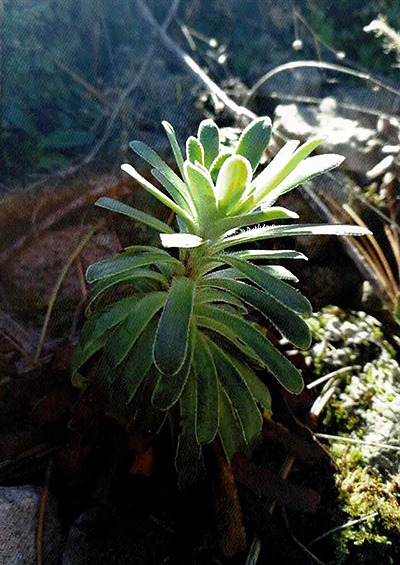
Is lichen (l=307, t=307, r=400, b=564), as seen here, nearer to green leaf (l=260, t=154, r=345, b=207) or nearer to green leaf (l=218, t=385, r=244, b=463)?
green leaf (l=218, t=385, r=244, b=463)

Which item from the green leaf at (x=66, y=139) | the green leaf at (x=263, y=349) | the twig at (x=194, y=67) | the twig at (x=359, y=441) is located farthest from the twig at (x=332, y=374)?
the green leaf at (x=66, y=139)

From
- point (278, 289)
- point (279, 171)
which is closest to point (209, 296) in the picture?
point (278, 289)

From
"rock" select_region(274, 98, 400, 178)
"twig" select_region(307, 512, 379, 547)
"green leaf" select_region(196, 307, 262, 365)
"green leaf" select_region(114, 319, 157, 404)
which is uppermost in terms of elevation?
"rock" select_region(274, 98, 400, 178)

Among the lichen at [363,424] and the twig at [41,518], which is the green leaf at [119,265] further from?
the lichen at [363,424]

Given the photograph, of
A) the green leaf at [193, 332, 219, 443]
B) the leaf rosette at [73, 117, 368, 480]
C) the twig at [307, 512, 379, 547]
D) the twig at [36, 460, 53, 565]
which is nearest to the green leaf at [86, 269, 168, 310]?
the leaf rosette at [73, 117, 368, 480]

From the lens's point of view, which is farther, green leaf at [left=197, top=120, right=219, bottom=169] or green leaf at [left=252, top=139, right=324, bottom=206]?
green leaf at [left=197, top=120, right=219, bottom=169]

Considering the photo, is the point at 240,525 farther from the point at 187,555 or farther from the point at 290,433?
the point at 290,433

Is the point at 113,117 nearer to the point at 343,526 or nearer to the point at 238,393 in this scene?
the point at 238,393
